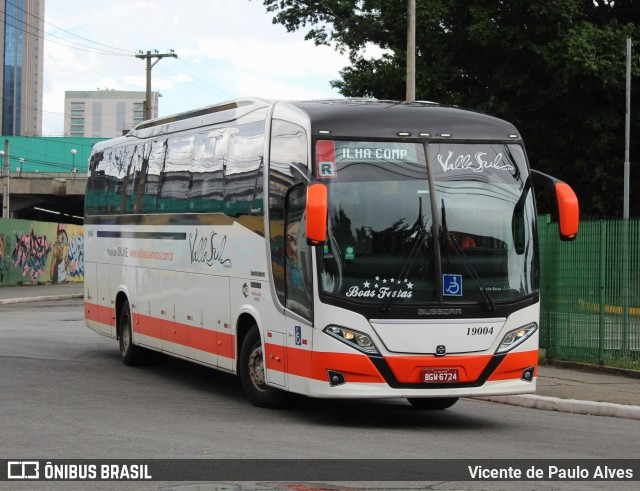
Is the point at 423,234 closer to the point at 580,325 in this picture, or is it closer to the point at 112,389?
the point at 112,389

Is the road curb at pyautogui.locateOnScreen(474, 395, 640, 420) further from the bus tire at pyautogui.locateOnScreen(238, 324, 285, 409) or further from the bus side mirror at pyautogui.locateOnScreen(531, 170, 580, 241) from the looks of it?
the bus tire at pyautogui.locateOnScreen(238, 324, 285, 409)

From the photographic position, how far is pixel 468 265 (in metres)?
11.8

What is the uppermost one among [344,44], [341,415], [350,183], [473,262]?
[344,44]

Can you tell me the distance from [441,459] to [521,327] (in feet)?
9.41

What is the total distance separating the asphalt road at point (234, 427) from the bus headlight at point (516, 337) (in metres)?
Answer: 0.84

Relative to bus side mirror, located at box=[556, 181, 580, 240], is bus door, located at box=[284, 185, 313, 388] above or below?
below

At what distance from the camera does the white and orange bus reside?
11.6 meters

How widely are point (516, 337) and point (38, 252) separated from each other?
37878mm

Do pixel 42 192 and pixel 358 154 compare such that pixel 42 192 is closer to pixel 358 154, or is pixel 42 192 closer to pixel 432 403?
pixel 432 403

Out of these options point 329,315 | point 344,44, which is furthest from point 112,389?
point 344,44

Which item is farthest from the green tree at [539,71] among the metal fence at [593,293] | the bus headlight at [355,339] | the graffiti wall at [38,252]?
the bus headlight at [355,339]

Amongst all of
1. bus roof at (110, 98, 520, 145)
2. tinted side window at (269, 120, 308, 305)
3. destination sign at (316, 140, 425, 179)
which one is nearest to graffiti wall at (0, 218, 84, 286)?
tinted side window at (269, 120, 308, 305)

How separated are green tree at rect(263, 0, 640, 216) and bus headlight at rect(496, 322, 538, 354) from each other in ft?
78.1

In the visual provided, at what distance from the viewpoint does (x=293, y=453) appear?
9.75 meters
